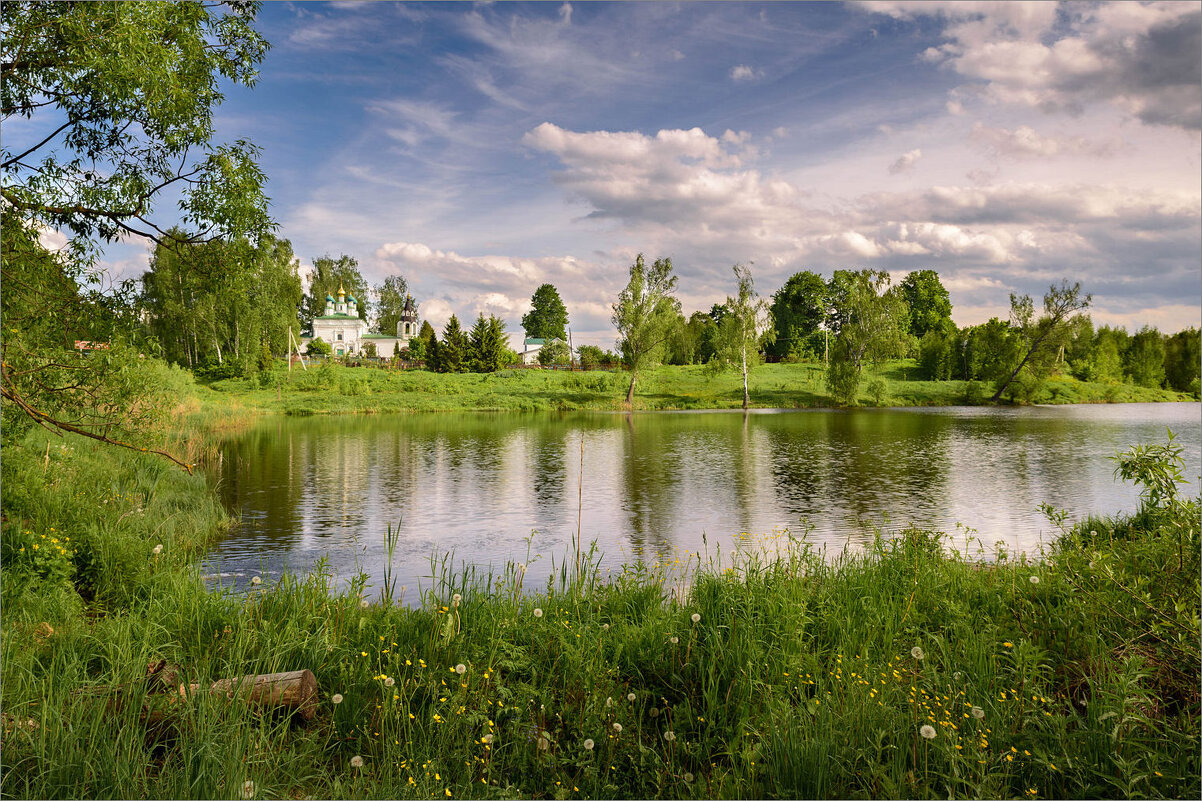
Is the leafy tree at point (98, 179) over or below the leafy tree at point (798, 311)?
below

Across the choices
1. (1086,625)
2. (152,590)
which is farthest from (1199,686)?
(152,590)

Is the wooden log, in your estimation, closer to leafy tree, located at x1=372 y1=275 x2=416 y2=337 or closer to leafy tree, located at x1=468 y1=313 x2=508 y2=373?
leafy tree, located at x1=468 y1=313 x2=508 y2=373

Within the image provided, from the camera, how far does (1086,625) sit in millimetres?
5875

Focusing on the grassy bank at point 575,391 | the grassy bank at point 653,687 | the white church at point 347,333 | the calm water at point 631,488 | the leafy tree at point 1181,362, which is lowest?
the calm water at point 631,488

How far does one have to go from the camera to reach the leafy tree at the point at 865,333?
5719cm

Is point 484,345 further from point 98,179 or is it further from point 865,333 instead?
point 98,179

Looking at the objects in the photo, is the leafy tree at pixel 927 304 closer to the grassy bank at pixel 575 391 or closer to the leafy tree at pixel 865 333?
the grassy bank at pixel 575 391

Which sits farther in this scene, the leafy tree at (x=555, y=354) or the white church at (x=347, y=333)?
the white church at (x=347, y=333)

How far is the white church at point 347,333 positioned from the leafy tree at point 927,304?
7211 cm

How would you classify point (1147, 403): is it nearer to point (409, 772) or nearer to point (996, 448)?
point (996, 448)

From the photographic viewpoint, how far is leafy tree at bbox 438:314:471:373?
2854 inches

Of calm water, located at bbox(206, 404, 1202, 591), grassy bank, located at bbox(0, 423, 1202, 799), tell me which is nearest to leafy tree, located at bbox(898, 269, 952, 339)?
calm water, located at bbox(206, 404, 1202, 591)

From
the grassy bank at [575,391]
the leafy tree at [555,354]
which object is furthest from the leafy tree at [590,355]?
the grassy bank at [575,391]

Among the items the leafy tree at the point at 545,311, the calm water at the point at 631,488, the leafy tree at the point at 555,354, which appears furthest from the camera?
the leafy tree at the point at 545,311
